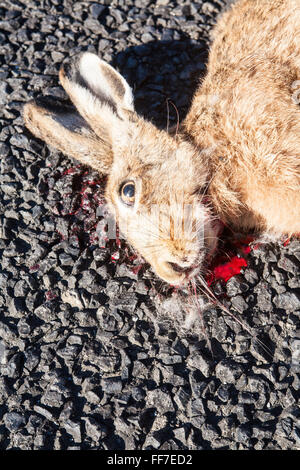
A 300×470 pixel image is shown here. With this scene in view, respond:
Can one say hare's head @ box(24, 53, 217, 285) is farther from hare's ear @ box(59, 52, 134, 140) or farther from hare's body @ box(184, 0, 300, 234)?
hare's body @ box(184, 0, 300, 234)

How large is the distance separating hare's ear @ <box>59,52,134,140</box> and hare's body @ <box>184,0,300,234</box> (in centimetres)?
56

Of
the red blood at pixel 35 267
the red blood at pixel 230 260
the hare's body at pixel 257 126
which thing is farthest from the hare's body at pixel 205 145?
the red blood at pixel 35 267

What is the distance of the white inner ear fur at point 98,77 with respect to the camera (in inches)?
152

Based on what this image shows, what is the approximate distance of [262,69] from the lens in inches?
141

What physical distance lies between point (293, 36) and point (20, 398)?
3.26 meters

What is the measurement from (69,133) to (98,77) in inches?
21.6

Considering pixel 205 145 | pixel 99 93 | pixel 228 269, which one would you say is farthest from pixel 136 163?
pixel 228 269

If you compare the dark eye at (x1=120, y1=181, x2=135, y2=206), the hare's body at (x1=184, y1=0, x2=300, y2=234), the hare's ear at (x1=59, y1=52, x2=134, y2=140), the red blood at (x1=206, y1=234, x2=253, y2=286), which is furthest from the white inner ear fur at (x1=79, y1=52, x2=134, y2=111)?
the red blood at (x1=206, y1=234, x2=253, y2=286)

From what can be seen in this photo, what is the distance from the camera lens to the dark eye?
354 centimetres

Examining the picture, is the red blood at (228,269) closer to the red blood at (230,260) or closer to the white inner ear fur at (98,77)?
the red blood at (230,260)

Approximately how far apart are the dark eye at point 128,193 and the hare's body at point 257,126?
0.57 m

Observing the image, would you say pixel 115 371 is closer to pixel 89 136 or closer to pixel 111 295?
pixel 111 295

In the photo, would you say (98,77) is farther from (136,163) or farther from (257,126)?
(257,126)
